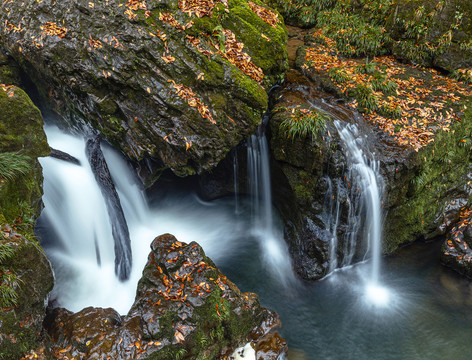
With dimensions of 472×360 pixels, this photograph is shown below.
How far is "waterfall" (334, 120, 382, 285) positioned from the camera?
634 centimetres

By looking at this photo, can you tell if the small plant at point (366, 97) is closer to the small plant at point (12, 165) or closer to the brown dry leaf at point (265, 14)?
the brown dry leaf at point (265, 14)

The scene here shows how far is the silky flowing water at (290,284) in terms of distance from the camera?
18.5 feet

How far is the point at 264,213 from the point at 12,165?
17.6 feet

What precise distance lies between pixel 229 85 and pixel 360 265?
5.06m

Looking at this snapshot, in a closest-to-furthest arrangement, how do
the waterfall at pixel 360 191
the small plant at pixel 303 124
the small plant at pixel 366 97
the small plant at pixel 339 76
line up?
1. the small plant at pixel 303 124
2. the waterfall at pixel 360 191
3. the small plant at pixel 366 97
4. the small plant at pixel 339 76

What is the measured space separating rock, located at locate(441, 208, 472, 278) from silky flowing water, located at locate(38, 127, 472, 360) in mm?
233

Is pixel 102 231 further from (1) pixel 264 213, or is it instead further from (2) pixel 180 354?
(1) pixel 264 213

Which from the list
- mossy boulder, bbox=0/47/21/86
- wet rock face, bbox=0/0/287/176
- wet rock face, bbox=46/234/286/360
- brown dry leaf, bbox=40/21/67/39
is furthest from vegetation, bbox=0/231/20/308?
mossy boulder, bbox=0/47/21/86

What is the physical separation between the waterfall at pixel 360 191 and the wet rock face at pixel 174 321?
284 centimetres

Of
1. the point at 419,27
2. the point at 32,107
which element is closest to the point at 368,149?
the point at 419,27

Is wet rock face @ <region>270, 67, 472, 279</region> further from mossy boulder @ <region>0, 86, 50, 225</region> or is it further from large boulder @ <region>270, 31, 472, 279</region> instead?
mossy boulder @ <region>0, 86, 50, 225</region>

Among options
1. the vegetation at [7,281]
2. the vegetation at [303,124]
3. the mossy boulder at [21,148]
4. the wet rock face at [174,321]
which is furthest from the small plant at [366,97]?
the vegetation at [7,281]

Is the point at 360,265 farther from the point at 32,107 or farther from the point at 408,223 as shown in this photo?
the point at 32,107

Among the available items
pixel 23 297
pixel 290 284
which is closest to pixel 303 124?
pixel 290 284
